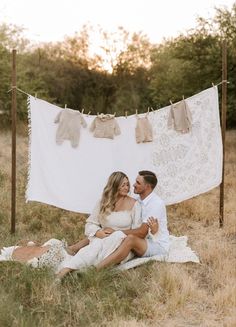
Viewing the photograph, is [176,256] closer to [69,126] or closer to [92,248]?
[92,248]

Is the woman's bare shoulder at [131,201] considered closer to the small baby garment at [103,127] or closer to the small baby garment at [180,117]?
the small baby garment at [103,127]

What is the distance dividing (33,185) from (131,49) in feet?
54.3

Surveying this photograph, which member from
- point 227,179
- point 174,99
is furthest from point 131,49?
point 227,179

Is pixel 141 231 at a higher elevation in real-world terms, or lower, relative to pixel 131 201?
lower

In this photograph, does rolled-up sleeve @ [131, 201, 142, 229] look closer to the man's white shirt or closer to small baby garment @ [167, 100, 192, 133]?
the man's white shirt

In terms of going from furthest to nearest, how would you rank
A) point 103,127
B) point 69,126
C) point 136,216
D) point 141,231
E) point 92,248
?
point 103,127
point 69,126
point 136,216
point 141,231
point 92,248

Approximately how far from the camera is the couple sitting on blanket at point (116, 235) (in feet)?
13.6

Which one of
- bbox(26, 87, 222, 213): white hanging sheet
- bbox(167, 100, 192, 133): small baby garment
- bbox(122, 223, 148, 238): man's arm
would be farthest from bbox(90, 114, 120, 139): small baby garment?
bbox(122, 223, 148, 238): man's arm

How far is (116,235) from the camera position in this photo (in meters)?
4.17

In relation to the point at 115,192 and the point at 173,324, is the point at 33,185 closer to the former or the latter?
the point at 115,192

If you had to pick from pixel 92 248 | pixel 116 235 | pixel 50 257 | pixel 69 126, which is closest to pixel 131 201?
pixel 116 235

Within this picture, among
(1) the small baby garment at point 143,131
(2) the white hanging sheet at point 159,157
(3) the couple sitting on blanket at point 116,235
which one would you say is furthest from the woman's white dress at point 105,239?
(1) the small baby garment at point 143,131

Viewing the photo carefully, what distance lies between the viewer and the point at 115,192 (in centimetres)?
462

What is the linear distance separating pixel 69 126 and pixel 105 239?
5.33ft
